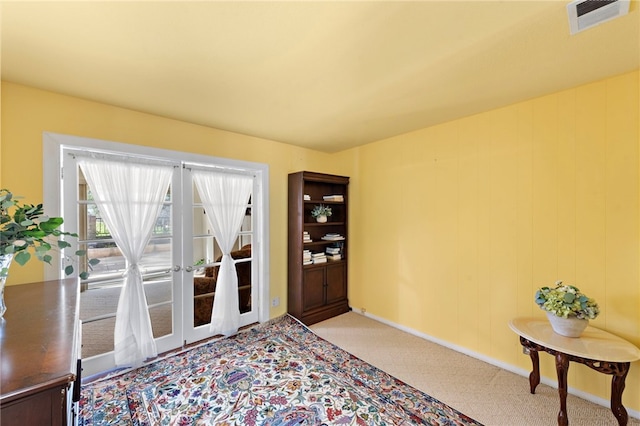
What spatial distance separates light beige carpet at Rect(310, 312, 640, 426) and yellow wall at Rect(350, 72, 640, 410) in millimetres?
165

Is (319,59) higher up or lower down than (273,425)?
higher up

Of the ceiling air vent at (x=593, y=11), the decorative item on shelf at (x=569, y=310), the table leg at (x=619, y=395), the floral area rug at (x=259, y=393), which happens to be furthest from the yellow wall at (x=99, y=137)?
the table leg at (x=619, y=395)

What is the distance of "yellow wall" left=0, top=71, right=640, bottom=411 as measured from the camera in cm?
189

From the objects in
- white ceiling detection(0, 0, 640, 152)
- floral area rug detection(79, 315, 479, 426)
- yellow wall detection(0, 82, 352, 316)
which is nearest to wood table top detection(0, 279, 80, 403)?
yellow wall detection(0, 82, 352, 316)

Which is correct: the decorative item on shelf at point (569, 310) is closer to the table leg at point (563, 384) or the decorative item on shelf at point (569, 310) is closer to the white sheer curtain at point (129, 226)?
the table leg at point (563, 384)

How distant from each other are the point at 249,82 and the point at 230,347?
2545 millimetres

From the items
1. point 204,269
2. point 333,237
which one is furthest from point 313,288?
point 204,269

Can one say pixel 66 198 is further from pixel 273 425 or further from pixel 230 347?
pixel 273 425

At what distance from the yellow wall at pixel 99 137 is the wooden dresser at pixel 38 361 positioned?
1.12 m

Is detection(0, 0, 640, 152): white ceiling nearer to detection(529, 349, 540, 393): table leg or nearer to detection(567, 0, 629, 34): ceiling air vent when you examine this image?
detection(567, 0, 629, 34): ceiling air vent

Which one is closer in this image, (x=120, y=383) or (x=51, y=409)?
(x=51, y=409)

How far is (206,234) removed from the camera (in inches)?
115

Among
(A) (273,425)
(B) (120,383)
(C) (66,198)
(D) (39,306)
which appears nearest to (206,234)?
(C) (66,198)

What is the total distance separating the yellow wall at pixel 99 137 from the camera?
1929 millimetres
